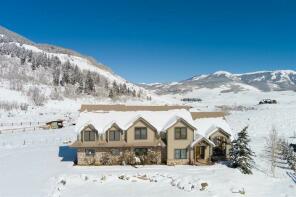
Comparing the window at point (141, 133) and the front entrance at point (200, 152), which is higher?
the window at point (141, 133)

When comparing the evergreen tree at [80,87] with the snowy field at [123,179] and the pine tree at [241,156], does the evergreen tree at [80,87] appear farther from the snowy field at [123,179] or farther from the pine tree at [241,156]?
the pine tree at [241,156]

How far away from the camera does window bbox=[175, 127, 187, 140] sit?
4103 centimetres

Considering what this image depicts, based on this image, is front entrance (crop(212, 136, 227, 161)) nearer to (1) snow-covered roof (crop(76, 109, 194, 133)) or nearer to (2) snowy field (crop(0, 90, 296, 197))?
(2) snowy field (crop(0, 90, 296, 197))

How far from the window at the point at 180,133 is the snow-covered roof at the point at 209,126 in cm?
223

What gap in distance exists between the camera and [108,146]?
1578 inches

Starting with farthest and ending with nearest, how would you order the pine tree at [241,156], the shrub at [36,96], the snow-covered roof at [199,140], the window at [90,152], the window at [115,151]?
the shrub at [36,96] < the snow-covered roof at [199,140] < the window at [115,151] < the window at [90,152] < the pine tree at [241,156]

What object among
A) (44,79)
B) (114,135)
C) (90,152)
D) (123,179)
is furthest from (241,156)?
(44,79)

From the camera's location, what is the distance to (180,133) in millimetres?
41031

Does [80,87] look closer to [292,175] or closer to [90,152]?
[90,152]

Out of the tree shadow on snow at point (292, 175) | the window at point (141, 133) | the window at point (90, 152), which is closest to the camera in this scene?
the tree shadow on snow at point (292, 175)

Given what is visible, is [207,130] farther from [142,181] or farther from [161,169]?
[142,181]

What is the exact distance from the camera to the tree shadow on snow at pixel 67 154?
139ft

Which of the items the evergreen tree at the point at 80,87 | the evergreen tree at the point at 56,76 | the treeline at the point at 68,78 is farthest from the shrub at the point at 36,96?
the evergreen tree at the point at 80,87

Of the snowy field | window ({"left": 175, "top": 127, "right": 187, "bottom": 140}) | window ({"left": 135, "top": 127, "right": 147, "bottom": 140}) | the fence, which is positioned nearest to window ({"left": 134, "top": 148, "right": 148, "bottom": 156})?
window ({"left": 135, "top": 127, "right": 147, "bottom": 140})
